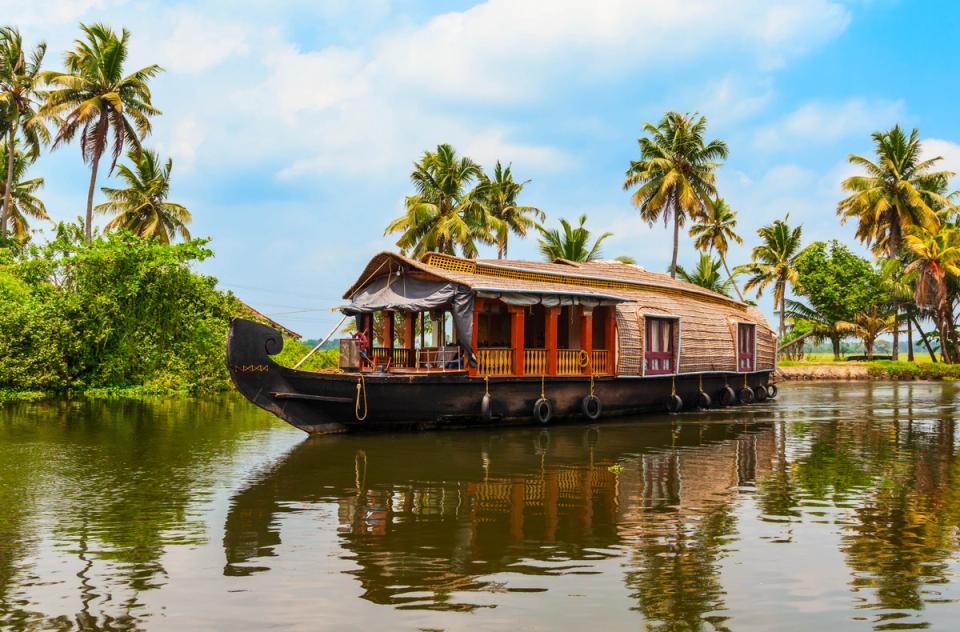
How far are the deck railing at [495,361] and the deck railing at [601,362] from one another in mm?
2378

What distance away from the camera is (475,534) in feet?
23.4

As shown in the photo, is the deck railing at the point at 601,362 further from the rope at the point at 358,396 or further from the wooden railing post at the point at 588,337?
the rope at the point at 358,396

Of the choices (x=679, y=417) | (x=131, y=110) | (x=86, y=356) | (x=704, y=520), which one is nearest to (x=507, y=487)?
(x=704, y=520)

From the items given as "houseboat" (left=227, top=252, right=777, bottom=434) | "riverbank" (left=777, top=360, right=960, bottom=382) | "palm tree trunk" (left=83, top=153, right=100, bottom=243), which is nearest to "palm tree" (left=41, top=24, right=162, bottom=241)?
"palm tree trunk" (left=83, top=153, right=100, bottom=243)

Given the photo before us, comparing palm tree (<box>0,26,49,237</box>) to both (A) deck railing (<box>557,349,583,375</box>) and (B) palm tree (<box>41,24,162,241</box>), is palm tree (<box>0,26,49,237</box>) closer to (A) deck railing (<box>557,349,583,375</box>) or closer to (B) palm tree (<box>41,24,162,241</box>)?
(B) palm tree (<box>41,24,162,241</box>)

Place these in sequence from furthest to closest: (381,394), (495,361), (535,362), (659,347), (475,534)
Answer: (659,347) < (535,362) < (495,361) < (381,394) < (475,534)

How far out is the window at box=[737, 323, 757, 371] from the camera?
2244cm

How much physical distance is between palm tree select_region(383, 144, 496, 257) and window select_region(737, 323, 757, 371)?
12337 mm

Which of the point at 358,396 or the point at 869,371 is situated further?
the point at 869,371

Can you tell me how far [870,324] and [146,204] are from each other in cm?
3706

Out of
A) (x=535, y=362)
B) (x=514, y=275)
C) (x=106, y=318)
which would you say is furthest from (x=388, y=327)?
(x=106, y=318)

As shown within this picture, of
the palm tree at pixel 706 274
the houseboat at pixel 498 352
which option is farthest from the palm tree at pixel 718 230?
the houseboat at pixel 498 352

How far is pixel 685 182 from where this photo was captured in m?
37.7

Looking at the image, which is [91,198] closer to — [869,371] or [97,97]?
[97,97]
